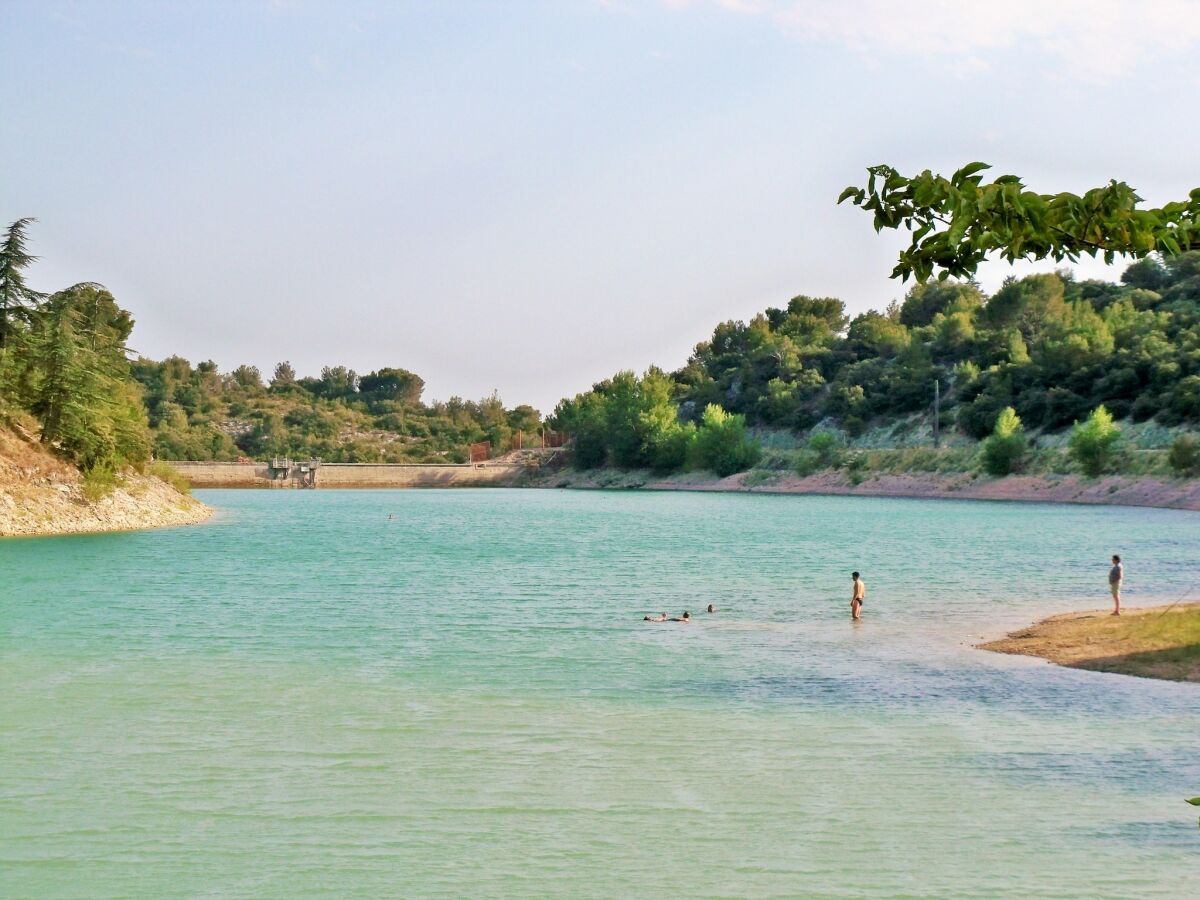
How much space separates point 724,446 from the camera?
15550 cm

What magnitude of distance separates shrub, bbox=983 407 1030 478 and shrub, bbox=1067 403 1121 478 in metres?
7.79

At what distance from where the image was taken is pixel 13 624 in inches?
1187

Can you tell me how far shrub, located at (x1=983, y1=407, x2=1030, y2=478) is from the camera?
104625mm

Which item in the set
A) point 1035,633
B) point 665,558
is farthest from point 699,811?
point 665,558

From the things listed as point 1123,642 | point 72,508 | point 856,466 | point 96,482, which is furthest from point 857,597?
point 856,466

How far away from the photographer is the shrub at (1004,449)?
4119 inches

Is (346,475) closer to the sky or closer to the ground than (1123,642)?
closer to the sky

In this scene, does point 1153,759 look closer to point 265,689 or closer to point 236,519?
point 265,689

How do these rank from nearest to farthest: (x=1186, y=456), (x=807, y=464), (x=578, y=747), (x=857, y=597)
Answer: (x=578, y=747) → (x=857, y=597) → (x=1186, y=456) → (x=807, y=464)

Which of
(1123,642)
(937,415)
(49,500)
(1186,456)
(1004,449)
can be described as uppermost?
(937,415)

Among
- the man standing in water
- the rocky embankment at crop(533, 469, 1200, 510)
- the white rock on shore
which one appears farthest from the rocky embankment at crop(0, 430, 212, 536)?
the rocky embankment at crop(533, 469, 1200, 510)

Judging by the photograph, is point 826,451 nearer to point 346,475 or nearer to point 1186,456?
point 1186,456

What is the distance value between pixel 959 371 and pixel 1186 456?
51.5 metres

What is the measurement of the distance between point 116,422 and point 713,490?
96.4m
